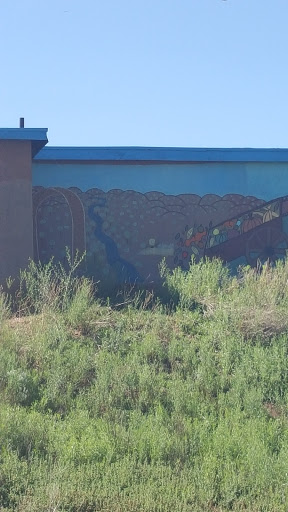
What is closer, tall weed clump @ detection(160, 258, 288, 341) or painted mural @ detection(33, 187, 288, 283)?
tall weed clump @ detection(160, 258, 288, 341)

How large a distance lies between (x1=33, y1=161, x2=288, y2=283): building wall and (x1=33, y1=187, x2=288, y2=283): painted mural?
0.02 m

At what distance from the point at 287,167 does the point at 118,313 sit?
22.5ft

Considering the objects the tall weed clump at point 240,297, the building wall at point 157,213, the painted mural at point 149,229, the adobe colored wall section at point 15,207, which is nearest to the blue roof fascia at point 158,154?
the building wall at point 157,213

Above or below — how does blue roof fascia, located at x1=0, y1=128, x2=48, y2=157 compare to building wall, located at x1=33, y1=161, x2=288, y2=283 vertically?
above

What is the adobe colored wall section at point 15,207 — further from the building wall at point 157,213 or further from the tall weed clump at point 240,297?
the building wall at point 157,213

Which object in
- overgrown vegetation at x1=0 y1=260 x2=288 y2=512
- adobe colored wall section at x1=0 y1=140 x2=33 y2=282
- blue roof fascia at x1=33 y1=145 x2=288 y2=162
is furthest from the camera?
blue roof fascia at x1=33 y1=145 x2=288 y2=162

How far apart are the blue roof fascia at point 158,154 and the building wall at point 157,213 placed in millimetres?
162

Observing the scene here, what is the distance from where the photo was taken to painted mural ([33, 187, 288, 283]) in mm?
15992

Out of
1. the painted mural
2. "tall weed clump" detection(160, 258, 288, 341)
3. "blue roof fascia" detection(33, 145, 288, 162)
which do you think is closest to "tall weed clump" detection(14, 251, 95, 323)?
"tall weed clump" detection(160, 258, 288, 341)

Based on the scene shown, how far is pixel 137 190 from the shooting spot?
53.3 ft

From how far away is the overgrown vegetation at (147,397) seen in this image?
22.7ft

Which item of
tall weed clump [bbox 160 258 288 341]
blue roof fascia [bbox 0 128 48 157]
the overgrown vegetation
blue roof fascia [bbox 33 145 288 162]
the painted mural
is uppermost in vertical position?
blue roof fascia [bbox 0 128 48 157]

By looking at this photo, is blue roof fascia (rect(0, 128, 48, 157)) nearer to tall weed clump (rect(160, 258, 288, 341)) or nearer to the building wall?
the building wall

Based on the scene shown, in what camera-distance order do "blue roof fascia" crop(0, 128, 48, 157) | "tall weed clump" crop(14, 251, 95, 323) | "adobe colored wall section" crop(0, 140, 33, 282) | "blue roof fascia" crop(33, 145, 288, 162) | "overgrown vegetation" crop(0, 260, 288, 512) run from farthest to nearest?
"blue roof fascia" crop(33, 145, 288, 162) < "blue roof fascia" crop(0, 128, 48, 157) < "adobe colored wall section" crop(0, 140, 33, 282) < "tall weed clump" crop(14, 251, 95, 323) < "overgrown vegetation" crop(0, 260, 288, 512)
